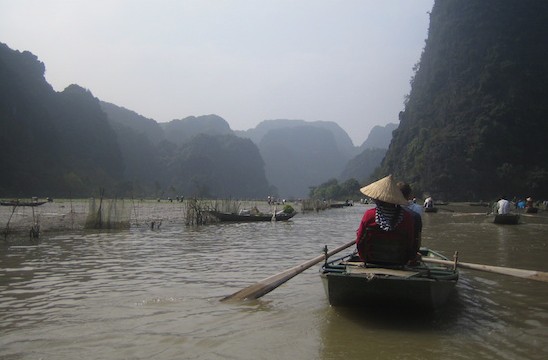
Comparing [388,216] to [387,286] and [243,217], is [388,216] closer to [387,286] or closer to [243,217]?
[387,286]

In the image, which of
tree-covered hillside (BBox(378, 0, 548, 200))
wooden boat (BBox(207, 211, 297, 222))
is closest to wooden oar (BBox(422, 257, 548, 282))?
wooden boat (BBox(207, 211, 297, 222))

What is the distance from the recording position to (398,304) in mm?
5043

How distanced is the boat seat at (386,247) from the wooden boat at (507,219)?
18.2 meters

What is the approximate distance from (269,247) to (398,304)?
319 inches

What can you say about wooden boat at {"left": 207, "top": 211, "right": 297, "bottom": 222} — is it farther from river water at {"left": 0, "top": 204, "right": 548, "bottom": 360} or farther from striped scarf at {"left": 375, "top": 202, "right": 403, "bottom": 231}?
striped scarf at {"left": 375, "top": 202, "right": 403, "bottom": 231}

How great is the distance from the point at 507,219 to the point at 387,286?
62.6 ft

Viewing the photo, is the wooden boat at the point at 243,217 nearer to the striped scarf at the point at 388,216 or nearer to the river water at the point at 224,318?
the river water at the point at 224,318

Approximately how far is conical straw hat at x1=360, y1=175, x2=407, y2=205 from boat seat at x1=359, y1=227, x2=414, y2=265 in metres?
0.37

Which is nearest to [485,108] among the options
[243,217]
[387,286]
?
[243,217]

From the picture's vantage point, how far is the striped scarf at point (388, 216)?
5.23 metres

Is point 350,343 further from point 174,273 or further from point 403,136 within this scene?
point 403,136

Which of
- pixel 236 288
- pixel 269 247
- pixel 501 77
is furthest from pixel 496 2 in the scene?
pixel 236 288

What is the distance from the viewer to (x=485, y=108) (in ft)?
240

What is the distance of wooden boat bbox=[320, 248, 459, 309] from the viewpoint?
4832 millimetres
